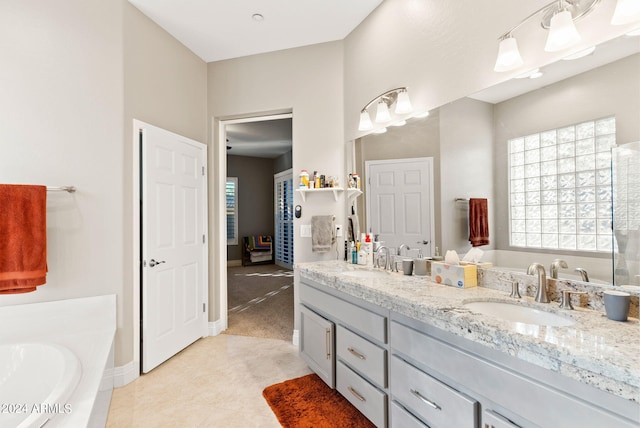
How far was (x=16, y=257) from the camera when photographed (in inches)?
77.4

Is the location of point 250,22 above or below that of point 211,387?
above

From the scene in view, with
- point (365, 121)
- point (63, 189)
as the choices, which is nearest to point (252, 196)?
point (365, 121)

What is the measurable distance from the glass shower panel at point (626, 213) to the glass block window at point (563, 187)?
0.03 meters

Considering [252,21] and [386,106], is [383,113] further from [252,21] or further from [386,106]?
[252,21]

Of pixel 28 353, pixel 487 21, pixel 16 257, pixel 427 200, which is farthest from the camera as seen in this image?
pixel 427 200

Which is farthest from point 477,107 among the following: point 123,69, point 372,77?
point 123,69

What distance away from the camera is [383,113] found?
2.47 m

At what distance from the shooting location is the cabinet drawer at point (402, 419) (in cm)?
144

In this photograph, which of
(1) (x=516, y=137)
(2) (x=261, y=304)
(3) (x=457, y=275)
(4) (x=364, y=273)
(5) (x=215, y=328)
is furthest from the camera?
(2) (x=261, y=304)

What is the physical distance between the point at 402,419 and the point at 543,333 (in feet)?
2.73

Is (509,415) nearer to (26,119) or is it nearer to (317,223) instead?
(317,223)

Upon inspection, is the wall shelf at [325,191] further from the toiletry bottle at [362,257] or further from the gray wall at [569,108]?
the gray wall at [569,108]

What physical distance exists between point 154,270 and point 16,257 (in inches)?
33.7

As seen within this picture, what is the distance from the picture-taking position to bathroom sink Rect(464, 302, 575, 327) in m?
1.27
